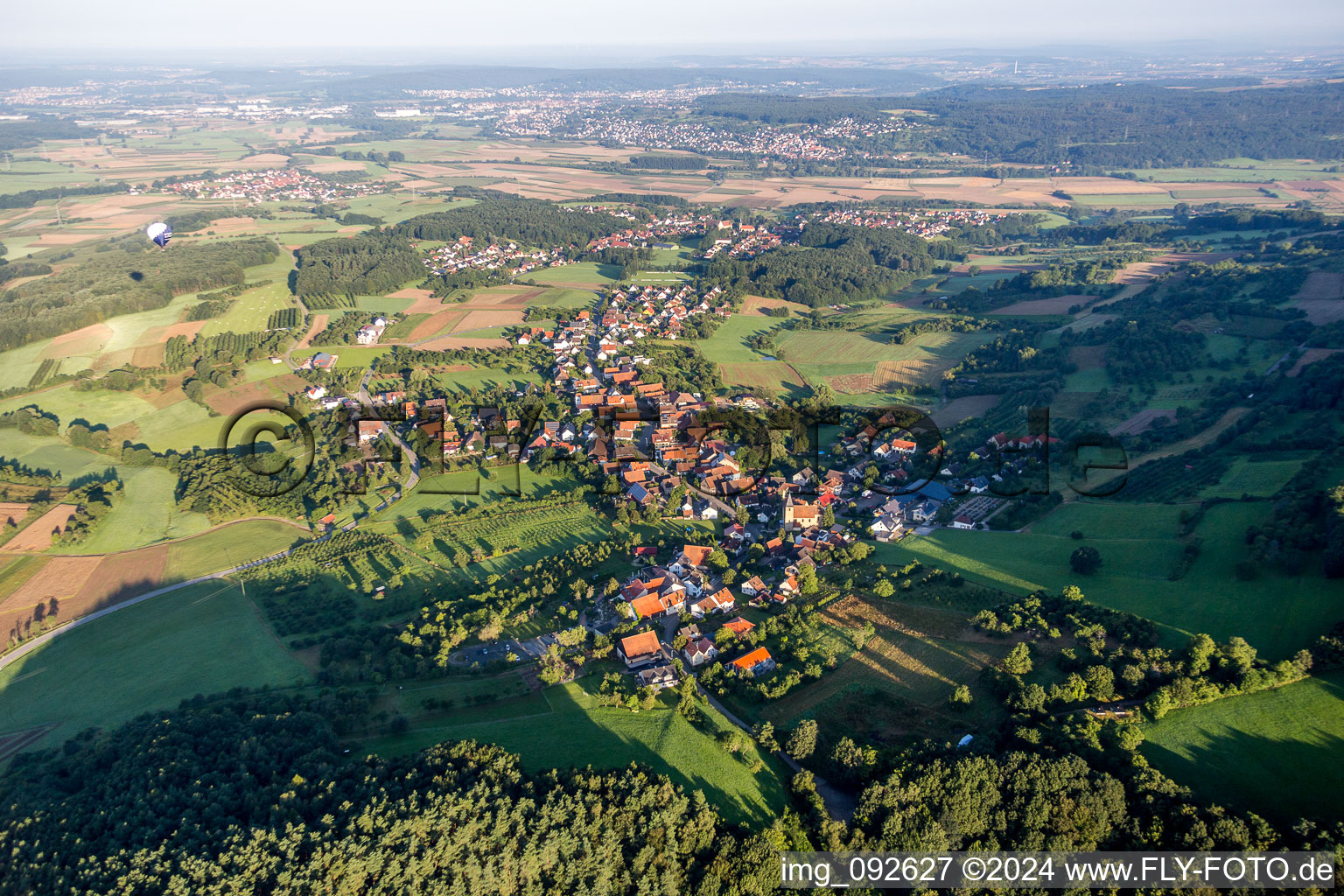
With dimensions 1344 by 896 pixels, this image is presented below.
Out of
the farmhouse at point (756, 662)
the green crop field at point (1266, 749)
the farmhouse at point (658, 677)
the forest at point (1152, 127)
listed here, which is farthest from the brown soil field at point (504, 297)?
the forest at point (1152, 127)

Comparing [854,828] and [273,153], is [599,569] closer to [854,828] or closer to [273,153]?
[854,828]

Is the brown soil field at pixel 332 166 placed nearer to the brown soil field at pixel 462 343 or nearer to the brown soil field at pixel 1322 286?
the brown soil field at pixel 462 343

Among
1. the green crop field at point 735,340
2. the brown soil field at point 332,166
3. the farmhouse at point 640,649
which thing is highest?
the brown soil field at point 332,166

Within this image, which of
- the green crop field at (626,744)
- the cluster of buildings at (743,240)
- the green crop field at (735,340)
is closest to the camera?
the green crop field at (626,744)

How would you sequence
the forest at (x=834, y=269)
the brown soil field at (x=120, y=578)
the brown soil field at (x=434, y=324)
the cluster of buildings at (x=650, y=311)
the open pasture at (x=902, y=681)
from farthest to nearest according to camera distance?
the forest at (x=834, y=269)
the brown soil field at (x=434, y=324)
the cluster of buildings at (x=650, y=311)
the brown soil field at (x=120, y=578)
the open pasture at (x=902, y=681)

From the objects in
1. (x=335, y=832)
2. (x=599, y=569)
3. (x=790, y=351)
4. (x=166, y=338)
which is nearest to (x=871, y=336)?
(x=790, y=351)

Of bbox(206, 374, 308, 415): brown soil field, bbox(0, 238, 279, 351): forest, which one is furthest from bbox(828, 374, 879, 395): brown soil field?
bbox(0, 238, 279, 351): forest

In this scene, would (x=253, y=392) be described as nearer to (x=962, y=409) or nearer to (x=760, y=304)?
(x=760, y=304)

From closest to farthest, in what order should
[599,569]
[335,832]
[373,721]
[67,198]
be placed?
[335,832] → [373,721] → [599,569] → [67,198]
